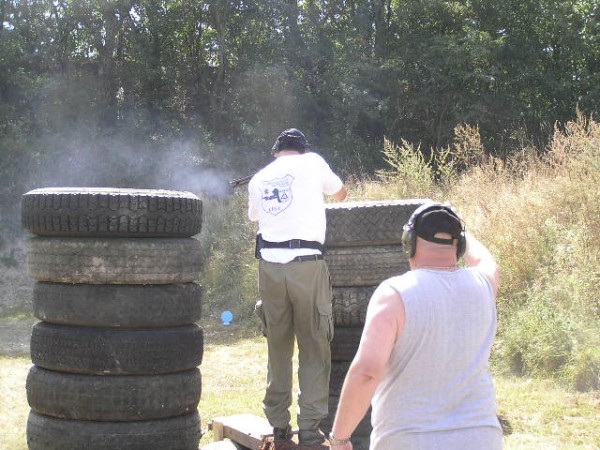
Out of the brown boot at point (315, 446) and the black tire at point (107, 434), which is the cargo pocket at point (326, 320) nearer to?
the brown boot at point (315, 446)

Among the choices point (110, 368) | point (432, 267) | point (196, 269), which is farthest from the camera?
point (196, 269)

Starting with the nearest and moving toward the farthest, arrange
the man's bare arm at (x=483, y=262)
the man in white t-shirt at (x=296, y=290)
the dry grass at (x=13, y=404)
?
the man's bare arm at (x=483, y=262) < the man in white t-shirt at (x=296, y=290) < the dry grass at (x=13, y=404)

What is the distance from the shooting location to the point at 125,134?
2291 cm

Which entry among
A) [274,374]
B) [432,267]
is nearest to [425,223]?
[432,267]

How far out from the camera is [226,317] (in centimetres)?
1298

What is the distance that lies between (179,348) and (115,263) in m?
0.68

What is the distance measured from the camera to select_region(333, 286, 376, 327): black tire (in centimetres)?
559

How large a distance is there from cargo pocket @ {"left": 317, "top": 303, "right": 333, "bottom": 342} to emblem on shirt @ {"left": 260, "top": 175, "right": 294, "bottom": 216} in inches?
26.6

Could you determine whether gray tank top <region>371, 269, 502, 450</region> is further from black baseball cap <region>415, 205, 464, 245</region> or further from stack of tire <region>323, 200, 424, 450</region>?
stack of tire <region>323, 200, 424, 450</region>

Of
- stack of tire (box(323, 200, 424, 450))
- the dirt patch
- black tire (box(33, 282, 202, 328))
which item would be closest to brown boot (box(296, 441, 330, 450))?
stack of tire (box(323, 200, 424, 450))

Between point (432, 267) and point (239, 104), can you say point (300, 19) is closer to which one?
point (239, 104)

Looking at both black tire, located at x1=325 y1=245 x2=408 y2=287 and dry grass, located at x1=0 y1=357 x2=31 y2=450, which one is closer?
black tire, located at x1=325 y1=245 x2=408 y2=287

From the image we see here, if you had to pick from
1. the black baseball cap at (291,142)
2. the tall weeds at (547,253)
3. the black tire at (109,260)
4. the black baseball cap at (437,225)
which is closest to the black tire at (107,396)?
the black tire at (109,260)

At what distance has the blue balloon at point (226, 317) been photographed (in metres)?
12.8
